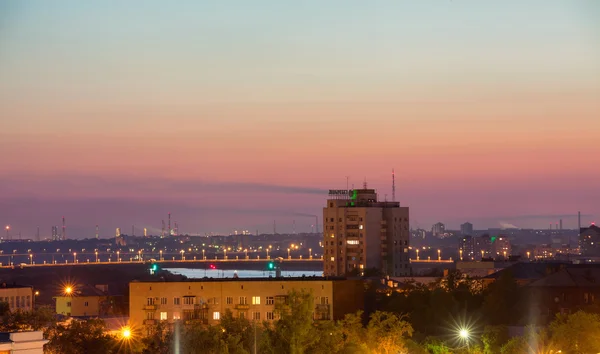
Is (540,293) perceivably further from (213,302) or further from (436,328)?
(213,302)

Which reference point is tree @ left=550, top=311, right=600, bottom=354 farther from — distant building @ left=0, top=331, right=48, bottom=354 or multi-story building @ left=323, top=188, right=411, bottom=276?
multi-story building @ left=323, top=188, right=411, bottom=276

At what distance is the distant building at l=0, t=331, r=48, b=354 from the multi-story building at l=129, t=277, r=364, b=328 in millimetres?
40265

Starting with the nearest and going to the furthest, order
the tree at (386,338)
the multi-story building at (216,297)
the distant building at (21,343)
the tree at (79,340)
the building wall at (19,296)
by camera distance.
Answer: the distant building at (21,343)
the tree at (79,340)
the tree at (386,338)
the multi-story building at (216,297)
the building wall at (19,296)

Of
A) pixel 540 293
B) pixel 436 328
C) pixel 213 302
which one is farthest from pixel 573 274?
pixel 213 302

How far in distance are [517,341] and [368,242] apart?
316 feet

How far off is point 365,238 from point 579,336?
96546 millimetres

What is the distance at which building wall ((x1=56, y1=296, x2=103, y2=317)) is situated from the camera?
9538 centimetres

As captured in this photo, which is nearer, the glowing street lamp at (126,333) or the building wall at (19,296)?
the glowing street lamp at (126,333)

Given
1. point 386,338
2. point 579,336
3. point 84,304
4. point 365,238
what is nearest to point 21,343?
point 386,338

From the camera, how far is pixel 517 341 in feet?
184

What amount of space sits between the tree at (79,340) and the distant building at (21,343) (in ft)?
57.6

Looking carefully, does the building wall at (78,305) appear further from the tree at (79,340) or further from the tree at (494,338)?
the tree at (79,340)

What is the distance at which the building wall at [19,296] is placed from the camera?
88938 millimetres

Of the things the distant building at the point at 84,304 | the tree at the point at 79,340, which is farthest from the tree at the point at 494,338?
the distant building at the point at 84,304
